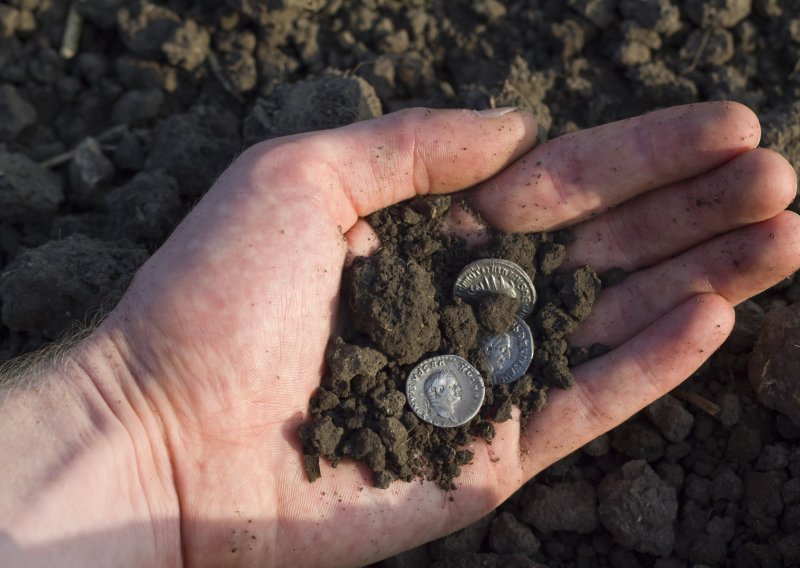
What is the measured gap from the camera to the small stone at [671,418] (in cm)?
429

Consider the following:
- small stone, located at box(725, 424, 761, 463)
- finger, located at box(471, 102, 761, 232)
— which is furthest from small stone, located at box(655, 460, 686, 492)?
finger, located at box(471, 102, 761, 232)

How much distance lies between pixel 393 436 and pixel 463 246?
1.16m

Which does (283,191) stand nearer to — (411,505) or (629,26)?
(411,505)

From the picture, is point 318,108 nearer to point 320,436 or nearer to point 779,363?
point 320,436

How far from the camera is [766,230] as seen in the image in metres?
3.90

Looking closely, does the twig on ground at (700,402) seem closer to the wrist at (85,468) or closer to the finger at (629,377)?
the finger at (629,377)

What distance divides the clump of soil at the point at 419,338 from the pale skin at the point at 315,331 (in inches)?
3.8

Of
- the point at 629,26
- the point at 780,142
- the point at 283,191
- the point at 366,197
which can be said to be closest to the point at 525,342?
the point at 366,197

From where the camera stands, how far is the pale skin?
3.60 metres

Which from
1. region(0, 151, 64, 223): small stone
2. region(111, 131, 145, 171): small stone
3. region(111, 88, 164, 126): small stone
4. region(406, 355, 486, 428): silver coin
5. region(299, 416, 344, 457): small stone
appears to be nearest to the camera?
region(299, 416, 344, 457): small stone

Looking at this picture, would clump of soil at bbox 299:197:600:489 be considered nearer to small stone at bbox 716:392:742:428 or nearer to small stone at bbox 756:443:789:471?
small stone at bbox 716:392:742:428

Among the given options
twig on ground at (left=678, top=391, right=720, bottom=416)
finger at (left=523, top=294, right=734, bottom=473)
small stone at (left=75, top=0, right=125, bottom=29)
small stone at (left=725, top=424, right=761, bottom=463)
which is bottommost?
small stone at (left=725, top=424, right=761, bottom=463)

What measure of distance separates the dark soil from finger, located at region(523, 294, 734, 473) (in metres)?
0.29

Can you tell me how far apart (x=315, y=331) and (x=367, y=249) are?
0.57 meters
